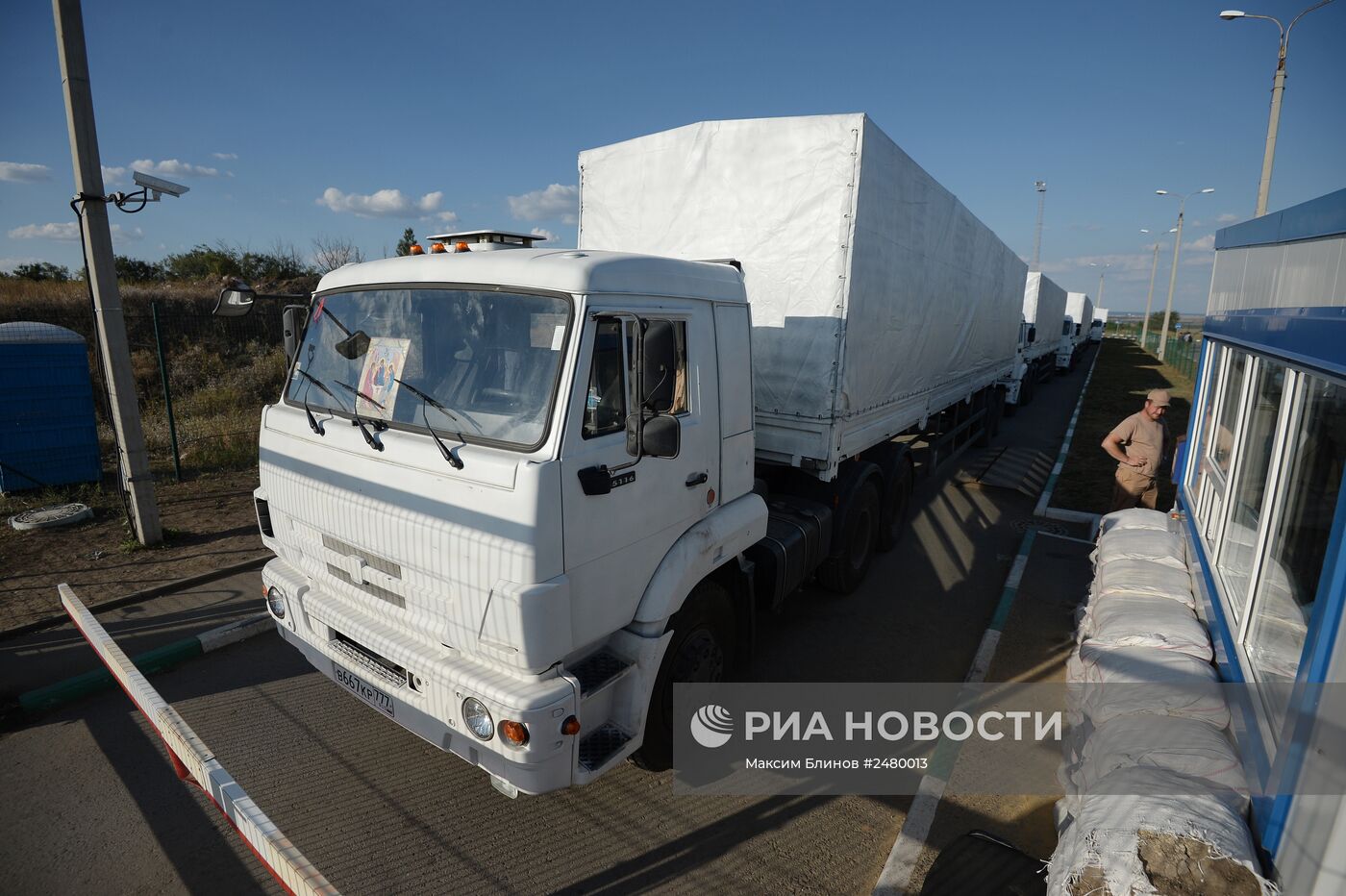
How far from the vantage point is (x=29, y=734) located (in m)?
3.71

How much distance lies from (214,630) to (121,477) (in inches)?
113

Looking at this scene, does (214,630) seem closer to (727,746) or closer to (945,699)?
(727,746)

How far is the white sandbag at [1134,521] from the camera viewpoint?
5.10 m

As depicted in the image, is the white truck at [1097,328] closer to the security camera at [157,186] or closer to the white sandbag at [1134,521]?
the white sandbag at [1134,521]

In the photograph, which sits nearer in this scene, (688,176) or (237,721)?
(237,721)

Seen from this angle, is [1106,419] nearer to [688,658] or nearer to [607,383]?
[688,658]

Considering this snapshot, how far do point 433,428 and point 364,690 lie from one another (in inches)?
51.2

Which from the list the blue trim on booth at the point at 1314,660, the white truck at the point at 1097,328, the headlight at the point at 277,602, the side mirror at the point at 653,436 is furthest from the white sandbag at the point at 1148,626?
the white truck at the point at 1097,328

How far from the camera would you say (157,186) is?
5.66 metres

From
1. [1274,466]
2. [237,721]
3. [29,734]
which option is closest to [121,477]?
[29,734]

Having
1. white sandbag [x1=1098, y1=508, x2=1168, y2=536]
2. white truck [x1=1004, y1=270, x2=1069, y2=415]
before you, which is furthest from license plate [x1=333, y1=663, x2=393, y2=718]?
white truck [x1=1004, y1=270, x2=1069, y2=415]

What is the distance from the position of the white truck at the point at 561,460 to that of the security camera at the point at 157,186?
289 centimetres

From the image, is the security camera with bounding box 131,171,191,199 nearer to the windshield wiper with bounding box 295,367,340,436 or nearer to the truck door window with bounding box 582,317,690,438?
the windshield wiper with bounding box 295,367,340,436

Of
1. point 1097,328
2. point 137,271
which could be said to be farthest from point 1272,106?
point 1097,328
